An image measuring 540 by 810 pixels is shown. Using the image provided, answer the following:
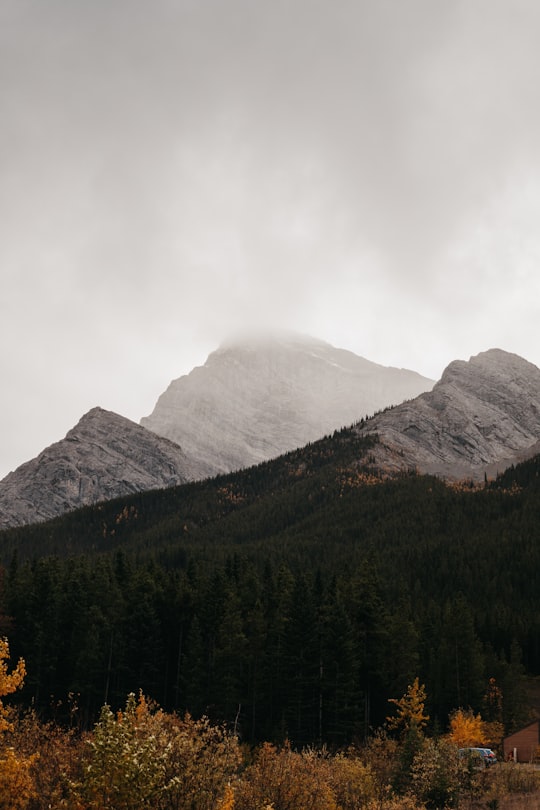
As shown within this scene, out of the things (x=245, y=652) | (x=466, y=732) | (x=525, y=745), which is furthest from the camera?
(x=245, y=652)

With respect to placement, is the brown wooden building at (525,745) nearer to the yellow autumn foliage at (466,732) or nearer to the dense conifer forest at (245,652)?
the yellow autumn foliage at (466,732)

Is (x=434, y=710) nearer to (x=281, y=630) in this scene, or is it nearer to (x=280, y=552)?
(x=281, y=630)

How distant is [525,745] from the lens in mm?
66750


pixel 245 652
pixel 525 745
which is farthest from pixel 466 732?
pixel 245 652

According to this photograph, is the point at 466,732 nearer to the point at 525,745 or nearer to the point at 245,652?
the point at 525,745

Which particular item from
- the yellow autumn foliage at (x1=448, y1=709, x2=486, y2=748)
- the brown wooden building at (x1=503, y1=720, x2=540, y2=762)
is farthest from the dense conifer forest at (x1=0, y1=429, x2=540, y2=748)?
the brown wooden building at (x1=503, y1=720, x2=540, y2=762)

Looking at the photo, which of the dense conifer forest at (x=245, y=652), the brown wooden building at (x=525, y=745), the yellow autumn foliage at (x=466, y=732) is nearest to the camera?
the yellow autumn foliage at (x=466, y=732)

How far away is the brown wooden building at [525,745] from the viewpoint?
66.1m

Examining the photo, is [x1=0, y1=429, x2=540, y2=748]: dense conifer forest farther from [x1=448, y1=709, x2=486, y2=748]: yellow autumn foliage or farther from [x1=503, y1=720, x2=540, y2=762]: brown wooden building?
[x1=503, y1=720, x2=540, y2=762]: brown wooden building

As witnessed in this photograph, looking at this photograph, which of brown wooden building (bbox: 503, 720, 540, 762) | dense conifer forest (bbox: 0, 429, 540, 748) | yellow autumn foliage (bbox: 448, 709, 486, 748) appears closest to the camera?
yellow autumn foliage (bbox: 448, 709, 486, 748)

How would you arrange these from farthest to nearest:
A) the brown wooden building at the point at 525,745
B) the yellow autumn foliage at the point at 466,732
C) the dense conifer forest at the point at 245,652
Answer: the dense conifer forest at the point at 245,652 < the brown wooden building at the point at 525,745 < the yellow autumn foliage at the point at 466,732

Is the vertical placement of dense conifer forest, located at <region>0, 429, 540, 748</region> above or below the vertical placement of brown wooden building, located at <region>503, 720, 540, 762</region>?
above

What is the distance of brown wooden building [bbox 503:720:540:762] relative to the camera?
66062mm

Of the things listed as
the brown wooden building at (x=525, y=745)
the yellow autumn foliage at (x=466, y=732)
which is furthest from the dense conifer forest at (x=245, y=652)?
the brown wooden building at (x=525, y=745)
